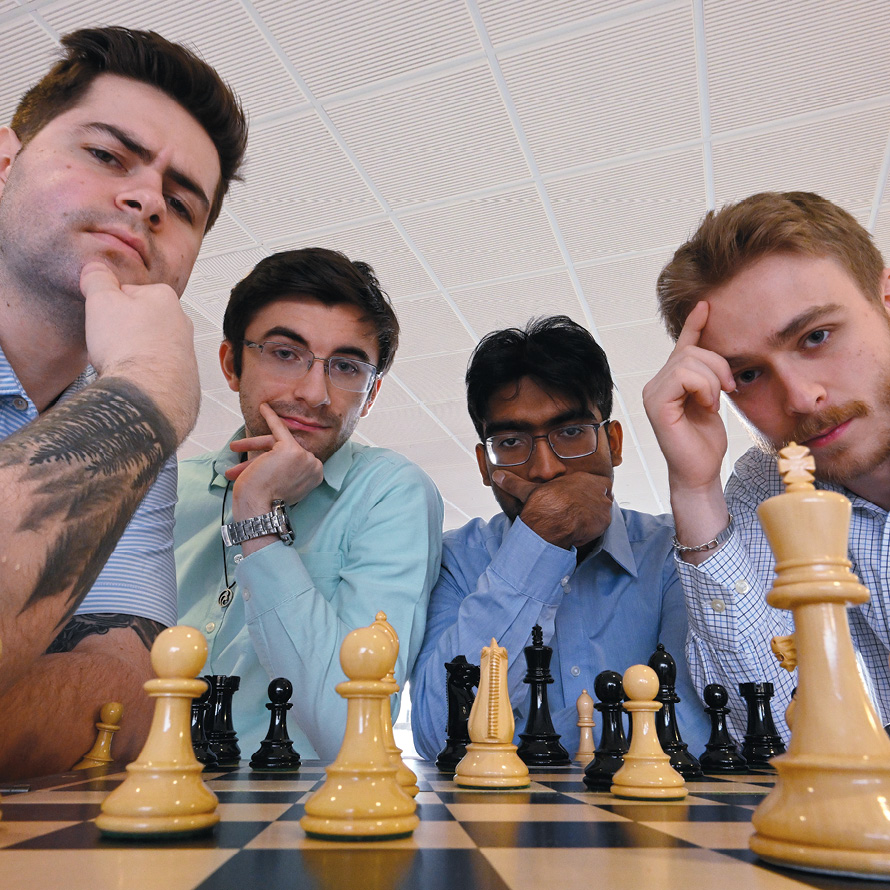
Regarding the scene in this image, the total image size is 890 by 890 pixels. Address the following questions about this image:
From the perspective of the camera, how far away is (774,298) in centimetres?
147

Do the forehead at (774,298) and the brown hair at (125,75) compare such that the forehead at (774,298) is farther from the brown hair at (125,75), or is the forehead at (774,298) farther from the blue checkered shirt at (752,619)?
the brown hair at (125,75)

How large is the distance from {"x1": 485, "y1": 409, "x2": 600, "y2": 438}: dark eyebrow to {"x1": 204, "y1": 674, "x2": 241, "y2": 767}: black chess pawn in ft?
3.23

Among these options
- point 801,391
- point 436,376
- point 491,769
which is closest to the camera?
point 491,769

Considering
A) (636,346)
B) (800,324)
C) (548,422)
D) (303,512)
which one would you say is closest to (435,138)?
(548,422)

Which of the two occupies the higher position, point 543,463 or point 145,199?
point 145,199

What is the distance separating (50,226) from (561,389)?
4.16 ft

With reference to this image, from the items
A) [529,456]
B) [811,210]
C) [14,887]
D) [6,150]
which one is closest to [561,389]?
[529,456]

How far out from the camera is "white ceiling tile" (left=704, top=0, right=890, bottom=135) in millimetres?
2617

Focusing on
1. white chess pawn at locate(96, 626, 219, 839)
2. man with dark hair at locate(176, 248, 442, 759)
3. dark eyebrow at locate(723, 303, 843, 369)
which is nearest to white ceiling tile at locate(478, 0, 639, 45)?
man with dark hair at locate(176, 248, 442, 759)

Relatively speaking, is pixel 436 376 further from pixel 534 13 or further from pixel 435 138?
pixel 534 13

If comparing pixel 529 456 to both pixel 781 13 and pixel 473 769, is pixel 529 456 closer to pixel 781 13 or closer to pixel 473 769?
pixel 473 769

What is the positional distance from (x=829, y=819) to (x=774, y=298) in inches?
48.6

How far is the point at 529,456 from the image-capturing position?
193cm

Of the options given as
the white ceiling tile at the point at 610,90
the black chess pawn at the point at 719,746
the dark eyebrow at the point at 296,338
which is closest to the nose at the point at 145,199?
the dark eyebrow at the point at 296,338
